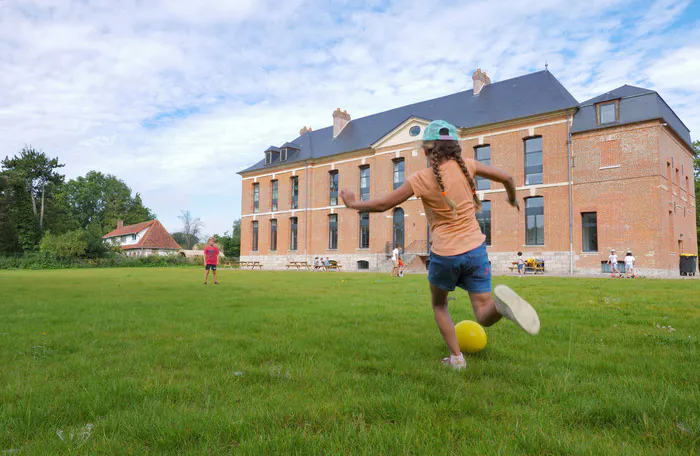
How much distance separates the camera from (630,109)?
81.3 feet

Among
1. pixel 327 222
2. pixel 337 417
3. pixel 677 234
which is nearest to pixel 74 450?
pixel 337 417

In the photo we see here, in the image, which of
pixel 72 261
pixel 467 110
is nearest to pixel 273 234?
pixel 72 261

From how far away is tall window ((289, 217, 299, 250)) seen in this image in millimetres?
41188

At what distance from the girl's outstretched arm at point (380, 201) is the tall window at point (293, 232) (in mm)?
37832

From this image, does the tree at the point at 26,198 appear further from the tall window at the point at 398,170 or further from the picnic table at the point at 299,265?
the tall window at the point at 398,170

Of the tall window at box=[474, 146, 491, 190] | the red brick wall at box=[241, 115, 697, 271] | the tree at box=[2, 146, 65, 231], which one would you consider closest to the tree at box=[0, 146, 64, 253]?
the tree at box=[2, 146, 65, 231]

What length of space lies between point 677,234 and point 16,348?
32269 mm

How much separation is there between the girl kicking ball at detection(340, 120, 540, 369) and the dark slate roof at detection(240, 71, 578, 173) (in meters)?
26.8

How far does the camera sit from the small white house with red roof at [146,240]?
6184cm

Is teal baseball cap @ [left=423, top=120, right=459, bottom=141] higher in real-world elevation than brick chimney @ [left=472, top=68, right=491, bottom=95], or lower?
lower

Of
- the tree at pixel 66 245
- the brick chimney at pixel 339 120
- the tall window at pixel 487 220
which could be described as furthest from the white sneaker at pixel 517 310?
the tree at pixel 66 245

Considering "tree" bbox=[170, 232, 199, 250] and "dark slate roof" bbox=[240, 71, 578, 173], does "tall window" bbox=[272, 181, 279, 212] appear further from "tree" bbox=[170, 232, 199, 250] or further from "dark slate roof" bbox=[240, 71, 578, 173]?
"tree" bbox=[170, 232, 199, 250]

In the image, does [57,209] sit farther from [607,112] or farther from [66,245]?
[607,112]

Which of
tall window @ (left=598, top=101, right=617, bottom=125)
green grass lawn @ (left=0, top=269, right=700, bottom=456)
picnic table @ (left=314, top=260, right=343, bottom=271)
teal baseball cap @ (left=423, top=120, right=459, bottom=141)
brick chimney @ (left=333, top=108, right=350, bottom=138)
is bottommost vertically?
picnic table @ (left=314, top=260, right=343, bottom=271)
